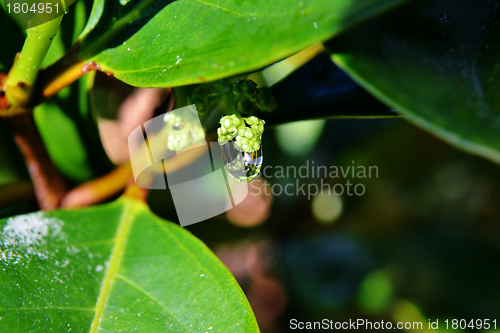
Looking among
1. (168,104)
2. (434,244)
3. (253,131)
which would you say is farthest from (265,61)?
(434,244)

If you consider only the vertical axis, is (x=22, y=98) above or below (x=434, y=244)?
above

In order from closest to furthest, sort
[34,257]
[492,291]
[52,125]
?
[34,257]
[52,125]
[492,291]

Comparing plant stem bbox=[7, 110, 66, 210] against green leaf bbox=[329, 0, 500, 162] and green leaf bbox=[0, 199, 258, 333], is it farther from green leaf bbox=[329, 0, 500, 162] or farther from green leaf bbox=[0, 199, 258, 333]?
green leaf bbox=[329, 0, 500, 162]

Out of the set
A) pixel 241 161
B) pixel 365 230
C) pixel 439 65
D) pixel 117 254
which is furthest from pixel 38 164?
pixel 365 230

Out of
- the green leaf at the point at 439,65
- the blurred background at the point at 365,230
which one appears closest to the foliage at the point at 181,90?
the green leaf at the point at 439,65

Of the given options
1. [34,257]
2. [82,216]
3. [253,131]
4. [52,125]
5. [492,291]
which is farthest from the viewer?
[492,291]

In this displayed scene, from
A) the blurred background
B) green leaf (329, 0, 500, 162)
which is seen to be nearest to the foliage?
green leaf (329, 0, 500, 162)

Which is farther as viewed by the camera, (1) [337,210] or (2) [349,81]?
(1) [337,210]

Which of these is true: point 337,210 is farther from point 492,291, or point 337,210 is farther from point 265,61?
point 265,61

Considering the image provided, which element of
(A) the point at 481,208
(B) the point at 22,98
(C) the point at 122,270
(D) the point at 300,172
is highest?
(B) the point at 22,98
